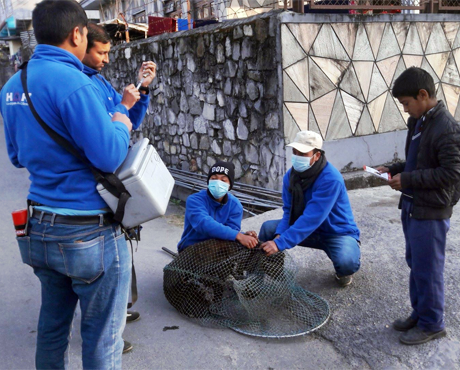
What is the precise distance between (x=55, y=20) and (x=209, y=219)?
77.1 inches

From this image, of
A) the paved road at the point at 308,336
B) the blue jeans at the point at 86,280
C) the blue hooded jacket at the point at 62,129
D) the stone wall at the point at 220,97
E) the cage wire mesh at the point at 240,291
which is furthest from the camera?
the stone wall at the point at 220,97

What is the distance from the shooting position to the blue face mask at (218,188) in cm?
363

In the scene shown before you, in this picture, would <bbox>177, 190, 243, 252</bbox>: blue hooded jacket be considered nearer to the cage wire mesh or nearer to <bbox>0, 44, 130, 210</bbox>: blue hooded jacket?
the cage wire mesh

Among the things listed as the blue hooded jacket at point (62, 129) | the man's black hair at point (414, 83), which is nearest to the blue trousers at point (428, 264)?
the man's black hair at point (414, 83)

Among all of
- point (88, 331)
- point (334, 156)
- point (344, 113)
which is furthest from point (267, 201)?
point (88, 331)

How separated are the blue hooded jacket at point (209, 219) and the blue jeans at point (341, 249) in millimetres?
642

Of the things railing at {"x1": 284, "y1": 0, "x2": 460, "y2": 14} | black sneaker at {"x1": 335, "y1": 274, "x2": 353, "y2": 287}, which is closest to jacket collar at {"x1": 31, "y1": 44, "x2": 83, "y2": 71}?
black sneaker at {"x1": 335, "y1": 274, "x2": 353, "y2": 287}

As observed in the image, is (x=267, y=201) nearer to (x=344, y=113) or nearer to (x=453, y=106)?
(x=344, y=113)

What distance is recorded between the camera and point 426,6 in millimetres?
6598

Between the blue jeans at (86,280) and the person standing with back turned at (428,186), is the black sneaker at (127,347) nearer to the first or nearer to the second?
the blue jeans at (86,280)

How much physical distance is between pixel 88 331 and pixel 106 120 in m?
0.92

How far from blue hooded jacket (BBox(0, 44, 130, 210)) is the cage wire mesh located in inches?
59.0

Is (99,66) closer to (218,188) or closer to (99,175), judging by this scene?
(99,175)

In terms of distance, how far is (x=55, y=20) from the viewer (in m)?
1.83
